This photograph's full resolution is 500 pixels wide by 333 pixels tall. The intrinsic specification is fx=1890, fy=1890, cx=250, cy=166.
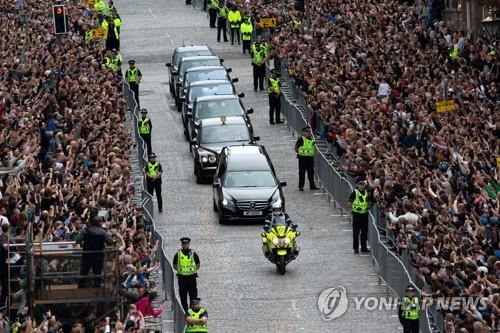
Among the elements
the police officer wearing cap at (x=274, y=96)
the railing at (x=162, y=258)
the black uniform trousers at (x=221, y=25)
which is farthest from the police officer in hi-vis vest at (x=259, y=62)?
the black uniform trousers at (x=221, y=25)

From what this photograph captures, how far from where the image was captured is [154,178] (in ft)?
134

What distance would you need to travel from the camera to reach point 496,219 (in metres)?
30.0

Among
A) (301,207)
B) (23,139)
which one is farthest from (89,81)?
(23,139)

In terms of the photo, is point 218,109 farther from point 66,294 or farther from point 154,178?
point 66,294

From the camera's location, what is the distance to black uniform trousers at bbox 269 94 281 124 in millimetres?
50062

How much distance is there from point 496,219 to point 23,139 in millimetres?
9836

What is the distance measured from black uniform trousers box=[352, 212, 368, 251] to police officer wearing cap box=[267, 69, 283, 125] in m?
13.8

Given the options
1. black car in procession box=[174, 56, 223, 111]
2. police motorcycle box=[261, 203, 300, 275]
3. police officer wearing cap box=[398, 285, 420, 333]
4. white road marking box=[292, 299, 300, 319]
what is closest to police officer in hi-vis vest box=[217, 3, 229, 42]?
black car in procession box=[174, 56, 223, 111]

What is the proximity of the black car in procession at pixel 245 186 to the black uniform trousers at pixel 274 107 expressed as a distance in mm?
8278

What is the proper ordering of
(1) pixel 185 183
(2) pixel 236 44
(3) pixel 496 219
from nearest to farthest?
(3) pixel 496 219 → (1) pixel 185 183 → (2) pixel 236 44

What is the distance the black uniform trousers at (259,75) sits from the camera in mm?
54969

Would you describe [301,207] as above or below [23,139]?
below

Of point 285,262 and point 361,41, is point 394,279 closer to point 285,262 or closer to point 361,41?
point 285,262

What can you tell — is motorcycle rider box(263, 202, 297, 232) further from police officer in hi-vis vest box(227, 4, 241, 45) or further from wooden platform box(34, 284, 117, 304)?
police officer in hi-vis vest box(227, 4, 241, 45)
